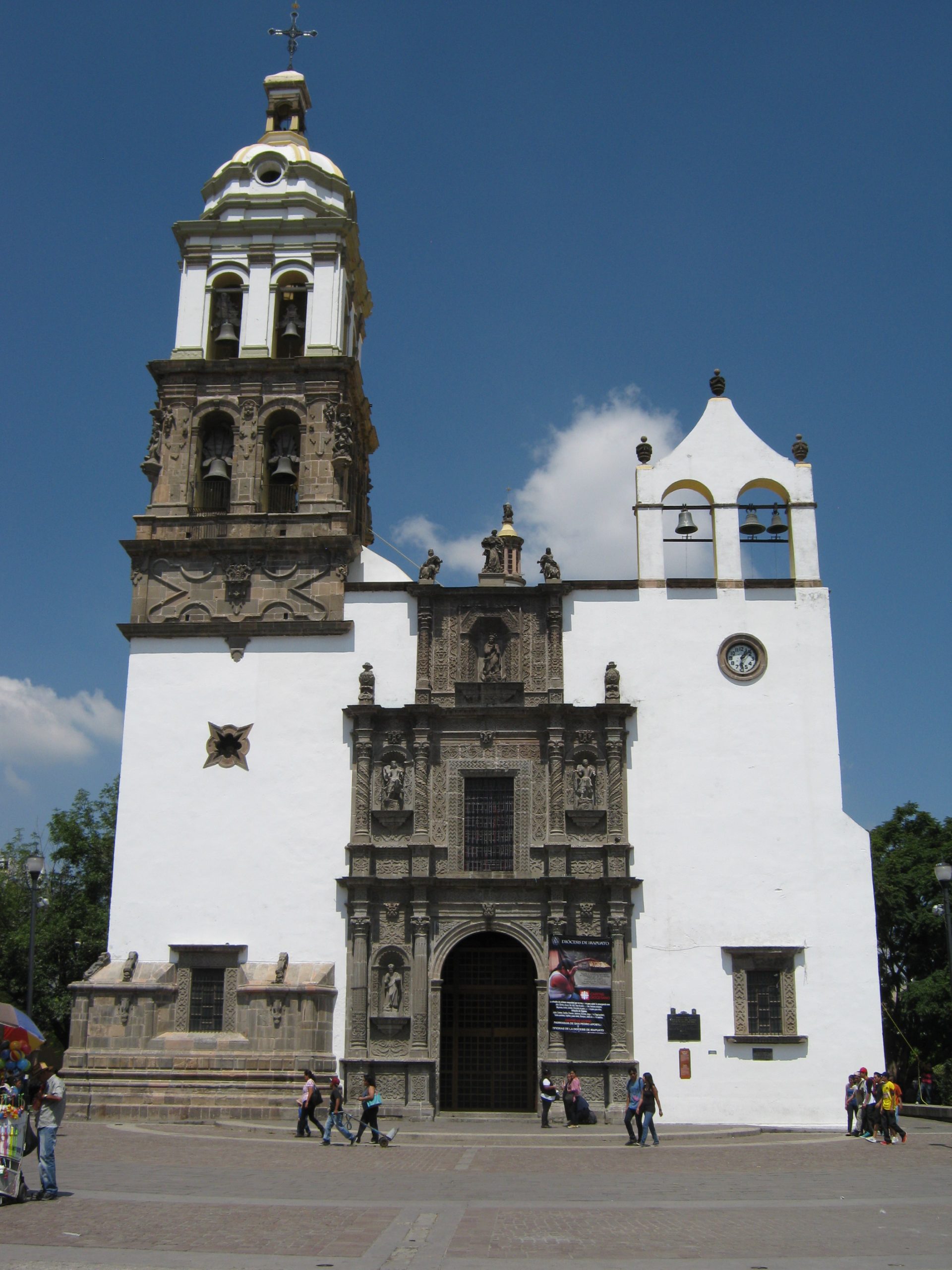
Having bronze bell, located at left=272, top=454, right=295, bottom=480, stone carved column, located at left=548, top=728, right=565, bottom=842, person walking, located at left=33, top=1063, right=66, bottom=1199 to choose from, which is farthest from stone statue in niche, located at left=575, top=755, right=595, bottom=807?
person walking, located at left=33, top=1063, right=66, bottom=1199

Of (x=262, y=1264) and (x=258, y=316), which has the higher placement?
(x=258, y=316)

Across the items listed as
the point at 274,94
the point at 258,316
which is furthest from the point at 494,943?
the point at 274,94

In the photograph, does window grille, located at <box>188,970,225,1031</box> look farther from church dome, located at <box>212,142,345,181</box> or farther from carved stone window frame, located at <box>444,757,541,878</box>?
church dome, located at <box>212,142,345,181</box>

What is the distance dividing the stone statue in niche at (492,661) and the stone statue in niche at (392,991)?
6.57 m

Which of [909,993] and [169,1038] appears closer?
[169,1038]

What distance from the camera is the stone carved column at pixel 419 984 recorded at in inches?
942

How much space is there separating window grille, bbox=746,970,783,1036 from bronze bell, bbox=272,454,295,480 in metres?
15.3

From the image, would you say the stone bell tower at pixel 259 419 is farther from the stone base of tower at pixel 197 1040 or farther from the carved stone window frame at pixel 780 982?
the carved stone window frame at pixel 780 982

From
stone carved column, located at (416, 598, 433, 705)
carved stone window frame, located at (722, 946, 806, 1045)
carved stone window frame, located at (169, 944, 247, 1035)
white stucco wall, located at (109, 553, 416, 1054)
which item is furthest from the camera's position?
stone carved column, located at (416, 598, 433, 705)

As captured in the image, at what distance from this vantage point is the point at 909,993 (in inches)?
1433

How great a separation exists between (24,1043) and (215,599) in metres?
11.5

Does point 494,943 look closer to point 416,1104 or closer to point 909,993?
point 416,1104

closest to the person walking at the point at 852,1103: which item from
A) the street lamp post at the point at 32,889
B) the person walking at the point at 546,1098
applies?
the person walking at the point at 546,1098

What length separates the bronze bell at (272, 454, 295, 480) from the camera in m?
28.1
